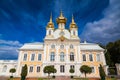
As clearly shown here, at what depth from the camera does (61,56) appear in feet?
109

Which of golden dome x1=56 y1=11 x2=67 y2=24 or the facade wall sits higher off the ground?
golden dome x1=56 y1=11 x2=67 y2=24

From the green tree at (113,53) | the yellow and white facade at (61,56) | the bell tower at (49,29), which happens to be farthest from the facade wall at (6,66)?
the green tree at (113,53)

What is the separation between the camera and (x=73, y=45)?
34.2m

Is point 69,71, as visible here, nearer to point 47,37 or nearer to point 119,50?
point 47,37

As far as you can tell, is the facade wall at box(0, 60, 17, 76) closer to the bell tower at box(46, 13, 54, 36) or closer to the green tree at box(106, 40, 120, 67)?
the bell tower at box(46, 13, 54, 36)

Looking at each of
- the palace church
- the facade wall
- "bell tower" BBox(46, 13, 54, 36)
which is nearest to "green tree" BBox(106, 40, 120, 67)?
the palace church

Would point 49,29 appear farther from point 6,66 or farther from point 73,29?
point 6,66

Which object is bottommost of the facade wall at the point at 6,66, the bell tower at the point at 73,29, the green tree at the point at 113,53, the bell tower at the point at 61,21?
the facade wall at the point at 6,66

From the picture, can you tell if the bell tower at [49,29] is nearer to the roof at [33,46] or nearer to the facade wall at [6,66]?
the roof at [33,46]

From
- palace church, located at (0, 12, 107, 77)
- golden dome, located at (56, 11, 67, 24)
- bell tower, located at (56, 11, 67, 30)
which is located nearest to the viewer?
palace church, located at (0, 12, 107, 77)

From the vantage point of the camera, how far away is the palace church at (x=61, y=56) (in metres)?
32.2

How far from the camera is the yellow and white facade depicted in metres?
32.2

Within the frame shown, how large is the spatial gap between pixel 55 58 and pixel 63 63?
258 cm

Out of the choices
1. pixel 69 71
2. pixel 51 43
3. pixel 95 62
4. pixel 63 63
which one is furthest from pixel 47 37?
pixel 95 62
